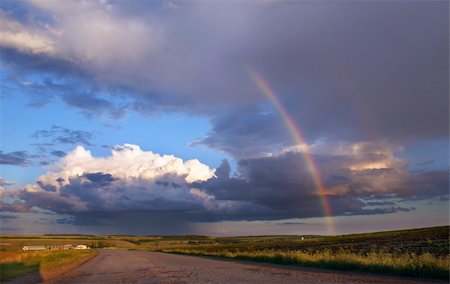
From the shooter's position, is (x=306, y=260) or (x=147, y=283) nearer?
(x=147, y=283)

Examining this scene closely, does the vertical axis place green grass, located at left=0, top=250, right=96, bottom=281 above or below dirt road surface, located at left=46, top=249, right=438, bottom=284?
above

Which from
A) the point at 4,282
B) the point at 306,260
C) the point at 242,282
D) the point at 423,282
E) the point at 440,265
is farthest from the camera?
the point at 306,260

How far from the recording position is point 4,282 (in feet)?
85.8

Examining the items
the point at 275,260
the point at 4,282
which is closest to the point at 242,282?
the point at 4,282

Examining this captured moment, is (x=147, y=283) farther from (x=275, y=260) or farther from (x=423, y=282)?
(x=275, y=260)

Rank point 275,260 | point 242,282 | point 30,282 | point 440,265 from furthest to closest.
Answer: point 275,260 < point 30,282 < point 440,265 < point 242,282

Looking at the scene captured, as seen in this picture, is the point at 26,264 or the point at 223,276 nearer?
the point at 223,276

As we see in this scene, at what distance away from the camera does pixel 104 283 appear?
21.0 m

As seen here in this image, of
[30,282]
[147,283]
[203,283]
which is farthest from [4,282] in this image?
[203,283]

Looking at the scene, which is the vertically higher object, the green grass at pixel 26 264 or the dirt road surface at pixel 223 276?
the green grass at pixel 26 264

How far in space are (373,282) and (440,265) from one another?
4.43 m

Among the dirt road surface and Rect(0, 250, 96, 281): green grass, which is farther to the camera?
Rect(0, 250, 96, 281): green grass

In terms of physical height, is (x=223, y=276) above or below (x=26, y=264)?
below

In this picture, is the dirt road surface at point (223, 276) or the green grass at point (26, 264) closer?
the dirt road surface at point (223, 276)
